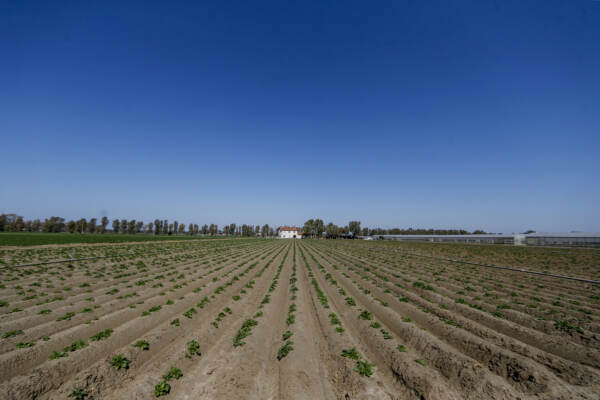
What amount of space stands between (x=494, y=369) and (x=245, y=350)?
7.73 metres

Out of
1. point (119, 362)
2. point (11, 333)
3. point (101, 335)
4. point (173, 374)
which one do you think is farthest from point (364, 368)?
point (11, 333)

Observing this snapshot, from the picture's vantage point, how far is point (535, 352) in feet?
25.1

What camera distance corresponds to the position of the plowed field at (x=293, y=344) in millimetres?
6012

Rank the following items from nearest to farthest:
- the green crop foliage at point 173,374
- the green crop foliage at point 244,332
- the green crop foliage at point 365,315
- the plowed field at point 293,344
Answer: the plowed field at point 293,344 < the green crop foliage at point 173,374 < the green crop foliage at point 244,332 < the green crop foliage at point 365,315

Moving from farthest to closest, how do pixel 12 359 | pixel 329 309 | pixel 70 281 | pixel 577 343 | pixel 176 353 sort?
pixel 70 281
pixel 329 309
pixel 577 343
pixel 176 353
pixel 12 359

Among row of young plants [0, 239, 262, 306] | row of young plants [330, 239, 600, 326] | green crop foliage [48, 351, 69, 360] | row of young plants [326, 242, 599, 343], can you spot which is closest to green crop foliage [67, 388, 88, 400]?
green crop foliage [48, 351, 69, 360]

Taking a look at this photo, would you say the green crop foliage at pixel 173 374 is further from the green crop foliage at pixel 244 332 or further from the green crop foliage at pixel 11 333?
the green crop foliage at pixel 11 333

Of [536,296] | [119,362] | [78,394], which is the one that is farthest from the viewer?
[536,296]

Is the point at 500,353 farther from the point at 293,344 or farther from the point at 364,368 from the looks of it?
the point at 293,344

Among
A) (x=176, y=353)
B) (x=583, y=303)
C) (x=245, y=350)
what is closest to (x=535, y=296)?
(x=583, y=303)

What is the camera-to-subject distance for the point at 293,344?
8.37 meters

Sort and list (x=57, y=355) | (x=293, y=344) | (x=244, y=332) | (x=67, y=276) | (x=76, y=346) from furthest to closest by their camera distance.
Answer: (x=67, y=276) → (x=244, y=332) → (x=293, y=344) → (x=76, y=346) → (x=57, y=355)

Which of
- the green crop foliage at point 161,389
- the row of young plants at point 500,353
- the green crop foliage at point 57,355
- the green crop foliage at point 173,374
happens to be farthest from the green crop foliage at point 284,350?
the green crop foliage at point 57,355

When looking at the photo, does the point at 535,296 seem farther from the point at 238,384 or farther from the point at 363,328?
the point at 238,384
